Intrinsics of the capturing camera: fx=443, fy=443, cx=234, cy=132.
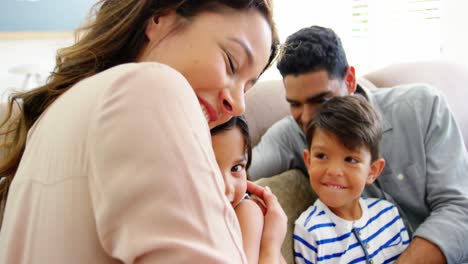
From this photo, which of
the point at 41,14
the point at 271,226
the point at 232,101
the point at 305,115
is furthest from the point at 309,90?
the point at 41,14

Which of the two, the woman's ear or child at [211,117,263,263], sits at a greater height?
the woman's ear

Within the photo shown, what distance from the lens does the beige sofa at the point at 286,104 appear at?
56.9 inches

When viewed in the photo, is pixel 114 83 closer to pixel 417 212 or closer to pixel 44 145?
pixel 44 145

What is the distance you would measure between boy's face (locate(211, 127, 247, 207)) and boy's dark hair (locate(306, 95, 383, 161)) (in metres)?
0.39

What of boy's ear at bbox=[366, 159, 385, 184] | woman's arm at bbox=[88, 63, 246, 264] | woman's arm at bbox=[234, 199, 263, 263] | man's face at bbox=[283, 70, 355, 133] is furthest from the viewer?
man's face at bbox=[283, 70, 355, 133]

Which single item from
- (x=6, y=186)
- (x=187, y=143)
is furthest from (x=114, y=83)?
(x=6, y=186)

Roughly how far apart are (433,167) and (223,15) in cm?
114

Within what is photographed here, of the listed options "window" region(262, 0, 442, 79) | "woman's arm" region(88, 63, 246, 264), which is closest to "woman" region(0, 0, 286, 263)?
"woman's arm" region(88, 63, 246, 264)

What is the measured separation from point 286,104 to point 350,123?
788 millimetres

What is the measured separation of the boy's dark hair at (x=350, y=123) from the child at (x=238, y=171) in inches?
13.2

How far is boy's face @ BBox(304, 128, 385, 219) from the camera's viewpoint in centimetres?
132

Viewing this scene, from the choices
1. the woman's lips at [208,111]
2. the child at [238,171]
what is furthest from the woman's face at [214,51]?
the child at [238,171]

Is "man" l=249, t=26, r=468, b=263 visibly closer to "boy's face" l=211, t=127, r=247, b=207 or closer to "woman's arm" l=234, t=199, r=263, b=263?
"boy's face" l=211, t=127, r=247, b=207

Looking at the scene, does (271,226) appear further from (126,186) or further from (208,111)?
(126,186)
